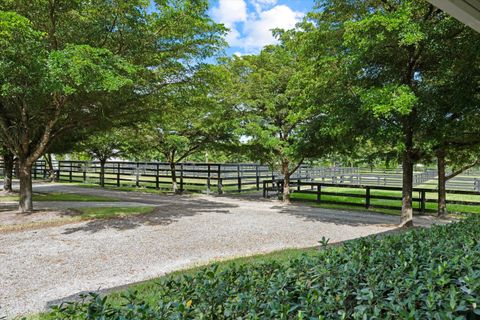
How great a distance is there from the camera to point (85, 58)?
5.98 metres

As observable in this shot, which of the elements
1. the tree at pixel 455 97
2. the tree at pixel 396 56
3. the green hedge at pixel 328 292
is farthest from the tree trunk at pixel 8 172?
the tree at pixel 455 97

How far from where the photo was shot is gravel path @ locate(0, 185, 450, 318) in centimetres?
442

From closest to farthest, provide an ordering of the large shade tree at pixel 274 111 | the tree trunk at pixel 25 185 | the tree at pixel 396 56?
the tree at pixel 396 56 < the tree trunk at pixel 25 185 < the large shade tree at pixel 274 111

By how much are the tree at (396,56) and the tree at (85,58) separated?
3.45m

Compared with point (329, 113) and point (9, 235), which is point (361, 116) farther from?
point (9, 235)

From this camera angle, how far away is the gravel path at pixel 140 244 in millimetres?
4418

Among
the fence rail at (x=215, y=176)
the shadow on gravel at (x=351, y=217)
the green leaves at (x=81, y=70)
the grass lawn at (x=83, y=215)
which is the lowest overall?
the shadow on gravel at (x=351, y=217)

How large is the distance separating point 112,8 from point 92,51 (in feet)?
5.50

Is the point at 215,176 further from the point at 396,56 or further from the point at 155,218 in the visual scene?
the point at 396,56

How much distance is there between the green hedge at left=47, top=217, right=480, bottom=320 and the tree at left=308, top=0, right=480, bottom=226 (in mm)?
4368

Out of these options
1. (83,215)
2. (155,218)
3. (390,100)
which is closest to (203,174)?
(155,218)

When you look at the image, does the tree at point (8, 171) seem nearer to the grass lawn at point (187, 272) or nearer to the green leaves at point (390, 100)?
the grass lawn at point (187, 272)

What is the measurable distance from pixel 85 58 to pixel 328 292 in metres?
5.86

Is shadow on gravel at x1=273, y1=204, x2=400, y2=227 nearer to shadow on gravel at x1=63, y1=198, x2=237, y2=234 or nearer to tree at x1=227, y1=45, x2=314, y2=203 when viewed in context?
tree at x1=227, y1=45, x2=314, y2=203
